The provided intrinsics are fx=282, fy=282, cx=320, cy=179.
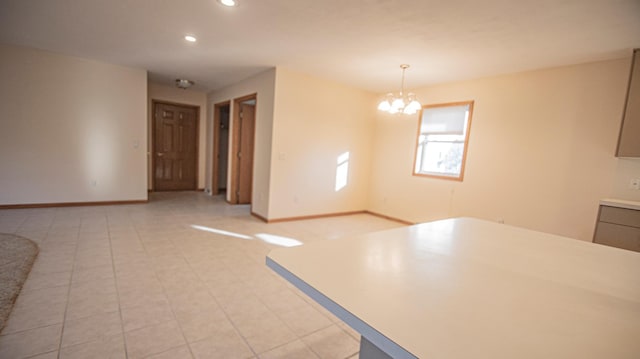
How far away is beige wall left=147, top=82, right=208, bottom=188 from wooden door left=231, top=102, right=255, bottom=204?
67.6 inches

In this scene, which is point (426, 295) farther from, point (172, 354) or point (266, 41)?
point (266, 41)

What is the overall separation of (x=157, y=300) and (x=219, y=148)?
511cm

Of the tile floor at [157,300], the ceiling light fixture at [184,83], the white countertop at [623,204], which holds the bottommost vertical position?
the tile floor at [157,300]

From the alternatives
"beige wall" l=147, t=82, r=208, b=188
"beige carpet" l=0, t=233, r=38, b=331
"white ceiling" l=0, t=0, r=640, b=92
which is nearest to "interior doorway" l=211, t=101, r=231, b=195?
"beige wall" l=147, t=82, r=208, b=188

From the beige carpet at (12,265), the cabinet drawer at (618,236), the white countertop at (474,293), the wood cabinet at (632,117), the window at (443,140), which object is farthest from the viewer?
the window at (443,140)

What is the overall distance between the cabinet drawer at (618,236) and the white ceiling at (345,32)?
181cm

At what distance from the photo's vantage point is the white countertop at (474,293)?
1.90ft

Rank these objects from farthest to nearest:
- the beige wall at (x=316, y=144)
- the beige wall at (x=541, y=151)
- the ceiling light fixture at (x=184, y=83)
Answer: the ceiling light fixture at (x=184, y=83)
the beige wall at (x=316, y=144)
the beige wall at (x=541, y=151)

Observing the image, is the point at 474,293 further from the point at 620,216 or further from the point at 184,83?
the point at 184,83

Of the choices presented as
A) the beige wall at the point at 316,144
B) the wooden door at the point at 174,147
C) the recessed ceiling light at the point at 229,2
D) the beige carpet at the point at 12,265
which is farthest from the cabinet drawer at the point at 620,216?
the wooden door at the point at 174,147

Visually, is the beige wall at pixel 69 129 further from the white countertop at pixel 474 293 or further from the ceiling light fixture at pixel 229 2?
the white countertop at pixel 474 293

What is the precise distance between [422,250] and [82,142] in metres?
5.82

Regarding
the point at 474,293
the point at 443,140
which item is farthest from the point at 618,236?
the point at 474,293

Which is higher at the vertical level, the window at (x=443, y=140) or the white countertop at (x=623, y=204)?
the window at (x=443, y=140)
